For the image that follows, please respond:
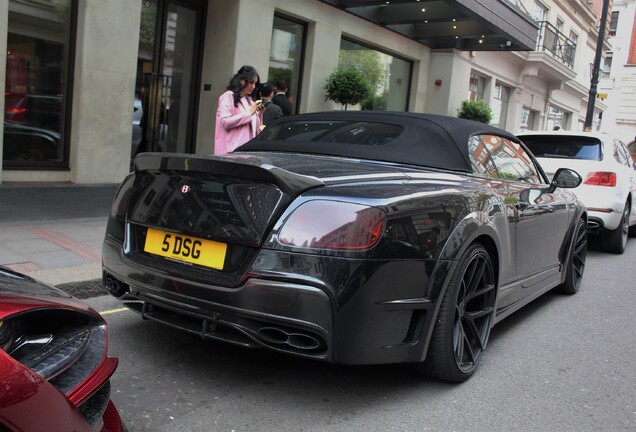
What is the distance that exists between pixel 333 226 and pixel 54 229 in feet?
15.4

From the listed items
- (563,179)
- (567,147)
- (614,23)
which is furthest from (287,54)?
(614,23)

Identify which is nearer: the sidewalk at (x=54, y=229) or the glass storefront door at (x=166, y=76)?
the sidewalk at (x=54, y=229)

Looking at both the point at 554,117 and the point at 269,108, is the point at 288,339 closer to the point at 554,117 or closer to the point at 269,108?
the point at 269,108

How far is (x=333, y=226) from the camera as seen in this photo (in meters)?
2.65

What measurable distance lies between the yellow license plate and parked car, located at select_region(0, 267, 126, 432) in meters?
0.77

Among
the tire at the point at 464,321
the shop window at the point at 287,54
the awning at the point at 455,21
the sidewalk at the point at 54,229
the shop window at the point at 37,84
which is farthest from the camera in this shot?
the awning at the point at 455,21

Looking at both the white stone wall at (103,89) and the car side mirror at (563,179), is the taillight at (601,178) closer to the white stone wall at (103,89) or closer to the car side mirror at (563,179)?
the car side mirror at (563,179)

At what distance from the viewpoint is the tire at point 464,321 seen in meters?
3.06

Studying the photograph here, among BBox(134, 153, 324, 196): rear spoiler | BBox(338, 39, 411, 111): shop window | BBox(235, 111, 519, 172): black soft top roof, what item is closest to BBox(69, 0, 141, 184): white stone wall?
BBox(235, 111, 519, 172): black soft top roof

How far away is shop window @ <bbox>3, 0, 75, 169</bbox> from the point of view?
7.26m

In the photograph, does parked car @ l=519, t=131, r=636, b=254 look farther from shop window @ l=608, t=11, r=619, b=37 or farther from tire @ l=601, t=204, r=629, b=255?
shop window @ l=608, t=11, r=619, b=37

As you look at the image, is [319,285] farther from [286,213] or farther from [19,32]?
[19,32]

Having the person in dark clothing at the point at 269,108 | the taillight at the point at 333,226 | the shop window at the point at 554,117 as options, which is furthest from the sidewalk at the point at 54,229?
the shop window at the point at 554,117

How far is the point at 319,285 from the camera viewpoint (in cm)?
260
